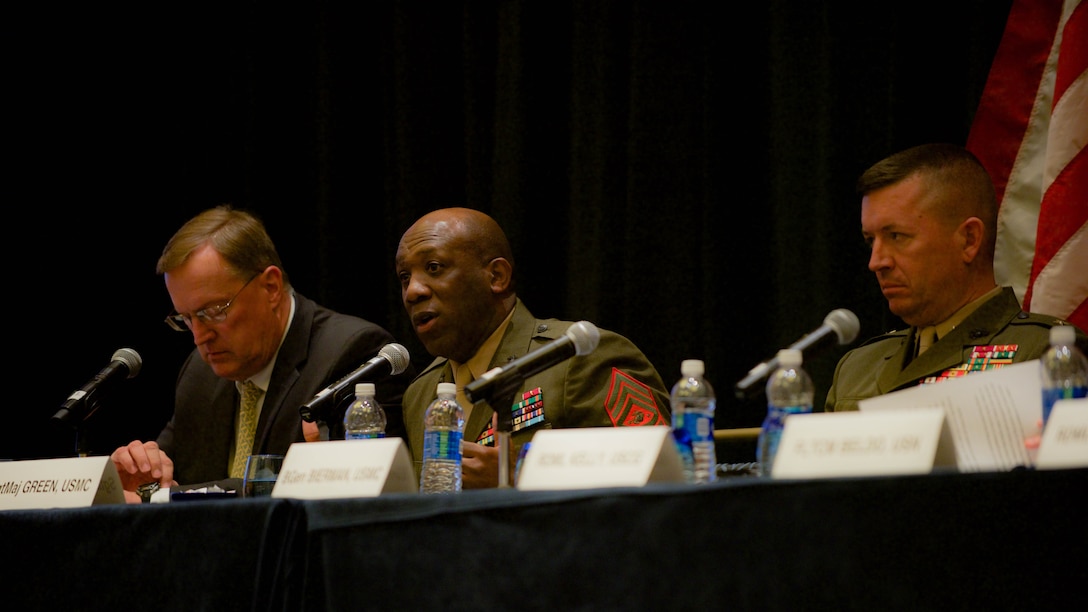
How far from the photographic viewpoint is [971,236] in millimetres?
2523

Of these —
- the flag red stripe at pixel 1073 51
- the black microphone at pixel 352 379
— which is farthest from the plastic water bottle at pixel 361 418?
the flag red stripe at pixel 1073 51

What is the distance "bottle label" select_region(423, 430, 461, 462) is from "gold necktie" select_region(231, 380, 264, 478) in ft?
4.14

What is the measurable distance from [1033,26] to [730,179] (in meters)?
0.91

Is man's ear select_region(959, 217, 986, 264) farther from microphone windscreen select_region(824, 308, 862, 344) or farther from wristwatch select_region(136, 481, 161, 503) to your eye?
wristwatch select_region(136, 481, 161, 503)

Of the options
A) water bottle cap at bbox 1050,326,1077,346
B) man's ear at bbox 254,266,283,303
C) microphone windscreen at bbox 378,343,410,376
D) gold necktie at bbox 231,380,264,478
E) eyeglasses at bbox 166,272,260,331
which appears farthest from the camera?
man's ear at bbox 254,266,283,303

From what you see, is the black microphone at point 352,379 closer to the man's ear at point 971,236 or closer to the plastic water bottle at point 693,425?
the plastic water bottle at point 693,425

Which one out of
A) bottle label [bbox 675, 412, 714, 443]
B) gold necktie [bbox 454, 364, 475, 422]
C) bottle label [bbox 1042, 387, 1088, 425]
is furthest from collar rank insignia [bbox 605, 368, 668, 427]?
bottle label [bbox 1042, 387, 1088, 425]

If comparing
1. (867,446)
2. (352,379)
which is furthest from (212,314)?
(867,446)

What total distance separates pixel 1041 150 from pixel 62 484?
8.24ft

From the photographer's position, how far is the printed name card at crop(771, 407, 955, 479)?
123 cm

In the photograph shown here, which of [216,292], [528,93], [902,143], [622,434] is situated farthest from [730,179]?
[622,434]

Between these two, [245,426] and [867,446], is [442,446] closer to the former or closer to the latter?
[867,446]

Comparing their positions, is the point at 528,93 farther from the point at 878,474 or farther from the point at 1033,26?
the point at 878,474

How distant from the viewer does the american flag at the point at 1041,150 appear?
9.14ft
